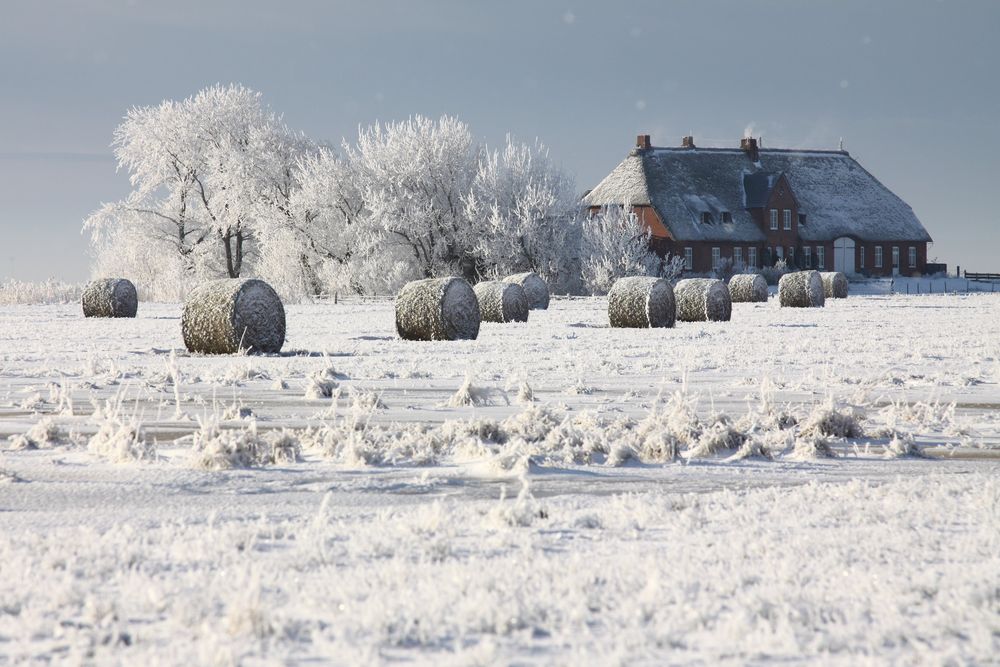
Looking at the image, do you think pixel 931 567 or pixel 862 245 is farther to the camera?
pixel 862 245

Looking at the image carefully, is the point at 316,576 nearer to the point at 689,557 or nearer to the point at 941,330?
the point at 689,557

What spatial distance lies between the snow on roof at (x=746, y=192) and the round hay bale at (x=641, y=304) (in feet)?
126

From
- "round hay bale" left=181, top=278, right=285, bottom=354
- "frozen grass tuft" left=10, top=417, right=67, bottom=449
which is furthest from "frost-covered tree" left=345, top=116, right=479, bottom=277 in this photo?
"frozen grass tuft" left=10, top=417, right=67, bottom=449

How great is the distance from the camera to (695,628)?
4035 mm

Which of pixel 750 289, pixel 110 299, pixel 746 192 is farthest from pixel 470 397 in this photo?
pixel 746 192

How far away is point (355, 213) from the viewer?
173 ft

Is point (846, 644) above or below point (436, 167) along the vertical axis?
below

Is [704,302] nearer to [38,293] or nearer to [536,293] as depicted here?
[536,293]

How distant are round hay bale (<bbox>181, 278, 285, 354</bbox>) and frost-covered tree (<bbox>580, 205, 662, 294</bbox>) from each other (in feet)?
114

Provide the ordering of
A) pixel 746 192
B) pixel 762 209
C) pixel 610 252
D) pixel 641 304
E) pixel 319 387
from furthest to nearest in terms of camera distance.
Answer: pixel 746 192, pixel 762 209, pixel 610 252, pixel 641 304, pixel 319 387

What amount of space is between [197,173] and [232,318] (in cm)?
4239

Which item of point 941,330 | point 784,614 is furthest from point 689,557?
point 941,330

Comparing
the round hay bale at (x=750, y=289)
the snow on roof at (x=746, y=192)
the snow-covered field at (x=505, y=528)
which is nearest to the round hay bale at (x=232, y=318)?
the snow-covered field at (x=505, y=528)

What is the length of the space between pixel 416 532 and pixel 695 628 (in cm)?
183
